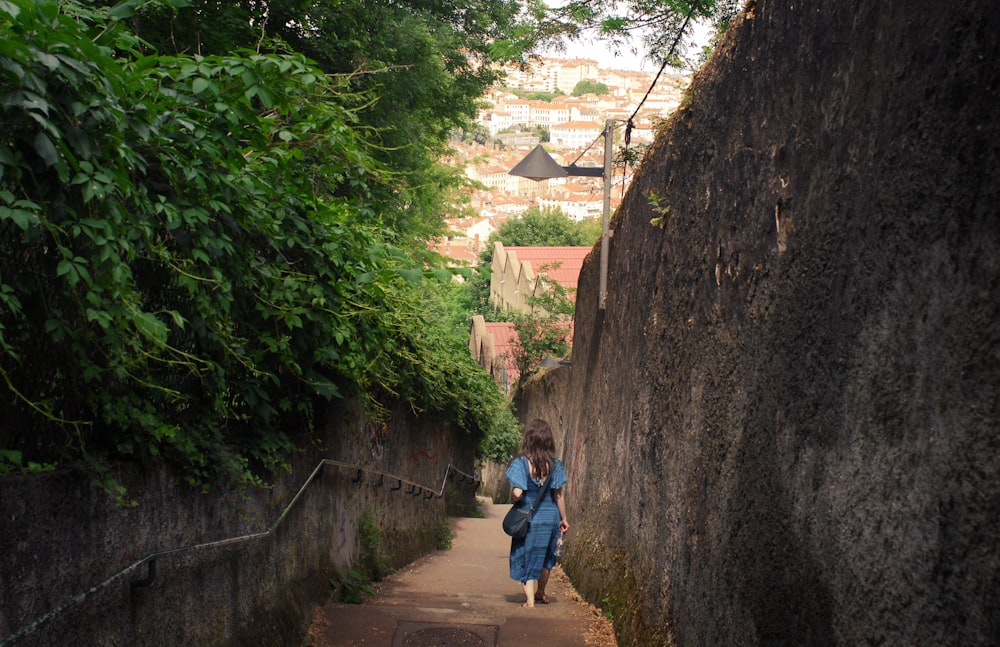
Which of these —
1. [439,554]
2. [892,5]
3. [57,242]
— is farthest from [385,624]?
[439,554]

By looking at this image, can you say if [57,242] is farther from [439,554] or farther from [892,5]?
[439,554]

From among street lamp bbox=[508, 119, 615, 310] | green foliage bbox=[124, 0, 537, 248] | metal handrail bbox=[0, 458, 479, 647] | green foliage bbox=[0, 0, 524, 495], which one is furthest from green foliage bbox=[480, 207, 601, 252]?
green foliage bbox=[0, 0, 524, 495]

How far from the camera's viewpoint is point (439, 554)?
41.2 feet

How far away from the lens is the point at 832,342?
3.29m

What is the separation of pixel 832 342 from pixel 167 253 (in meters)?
2.65

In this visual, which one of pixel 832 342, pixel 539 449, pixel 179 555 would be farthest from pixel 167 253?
pixel 539 449

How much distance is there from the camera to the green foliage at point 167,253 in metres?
3.21

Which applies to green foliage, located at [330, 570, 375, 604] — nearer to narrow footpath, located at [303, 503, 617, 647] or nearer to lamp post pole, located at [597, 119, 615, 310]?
narrow footpath, located at [303, 503, 617, 647]

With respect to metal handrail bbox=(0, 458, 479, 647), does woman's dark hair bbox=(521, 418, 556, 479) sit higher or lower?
higher

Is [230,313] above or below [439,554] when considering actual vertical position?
above

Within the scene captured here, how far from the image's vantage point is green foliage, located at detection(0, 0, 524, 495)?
321cm

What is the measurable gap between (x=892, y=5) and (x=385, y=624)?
16.3 feet

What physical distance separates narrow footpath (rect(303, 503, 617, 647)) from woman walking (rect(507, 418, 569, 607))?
277mm

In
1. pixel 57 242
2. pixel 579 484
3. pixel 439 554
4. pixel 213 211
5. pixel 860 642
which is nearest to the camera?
pixel 860 642
